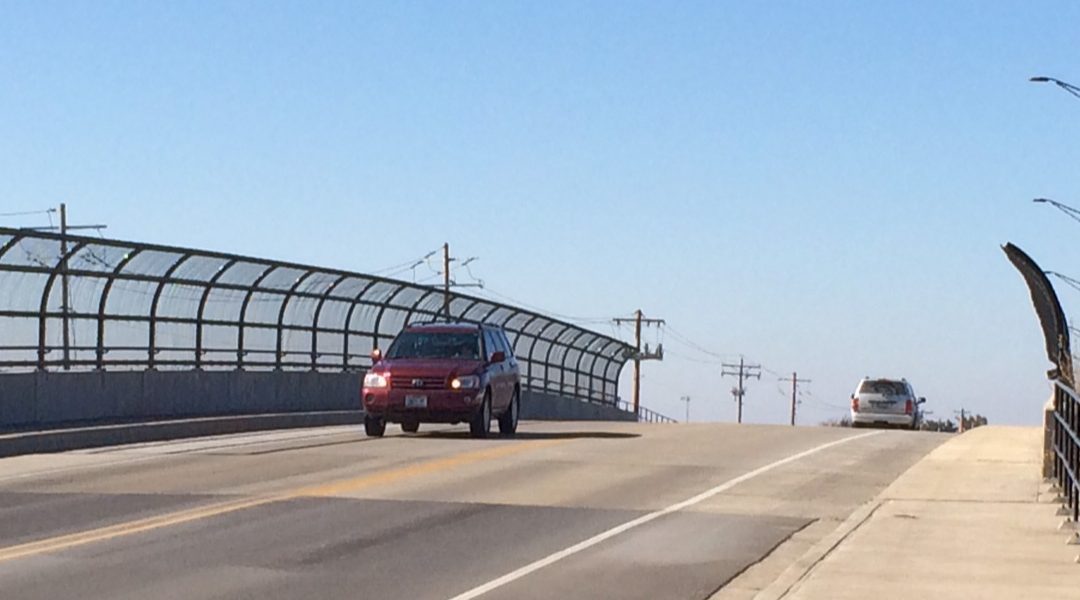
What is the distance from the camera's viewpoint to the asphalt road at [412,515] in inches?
474

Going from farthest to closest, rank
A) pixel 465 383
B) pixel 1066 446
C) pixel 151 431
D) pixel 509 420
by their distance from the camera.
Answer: pixel 509 420, pixel 465 383, pixel 151 431, pixel 1066 446

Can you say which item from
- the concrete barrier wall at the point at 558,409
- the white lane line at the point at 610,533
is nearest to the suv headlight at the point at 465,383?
the white lane line at the point at 610,533

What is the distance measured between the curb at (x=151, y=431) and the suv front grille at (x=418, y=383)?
123 inches

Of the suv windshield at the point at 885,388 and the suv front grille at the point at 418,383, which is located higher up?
the suv windshield at the point at 885,388

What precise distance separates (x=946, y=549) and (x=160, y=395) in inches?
752

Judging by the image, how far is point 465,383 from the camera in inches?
1083

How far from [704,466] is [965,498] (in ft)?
15.3

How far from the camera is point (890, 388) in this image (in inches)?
1978

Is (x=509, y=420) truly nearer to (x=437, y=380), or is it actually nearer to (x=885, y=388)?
(x=437, y=380)

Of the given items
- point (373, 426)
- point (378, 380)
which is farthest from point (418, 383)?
point (373, 426)

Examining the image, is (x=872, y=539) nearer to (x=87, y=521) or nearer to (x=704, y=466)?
(x=87, y=521)

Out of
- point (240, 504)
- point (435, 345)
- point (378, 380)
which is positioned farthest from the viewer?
point (435, 345)

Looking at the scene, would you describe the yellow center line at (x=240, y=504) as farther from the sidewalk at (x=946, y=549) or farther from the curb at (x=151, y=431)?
the curb at (x=151, y=431)

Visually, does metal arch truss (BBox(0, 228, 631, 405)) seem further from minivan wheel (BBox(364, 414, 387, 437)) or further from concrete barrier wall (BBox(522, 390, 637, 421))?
concrete barrier wall (BBox(522, 390, 637, 421))
